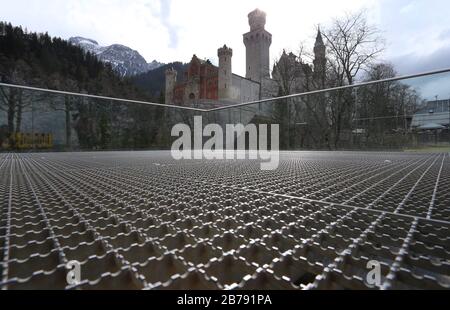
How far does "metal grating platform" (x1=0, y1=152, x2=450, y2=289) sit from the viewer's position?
0.46 metres

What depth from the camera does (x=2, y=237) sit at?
1.98 feet

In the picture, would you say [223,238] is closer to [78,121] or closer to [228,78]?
[78,121]

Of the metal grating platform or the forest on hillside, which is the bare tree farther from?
the metal grating platform

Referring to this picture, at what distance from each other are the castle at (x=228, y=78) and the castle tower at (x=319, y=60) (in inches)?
452

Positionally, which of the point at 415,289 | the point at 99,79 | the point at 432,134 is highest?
the point at 99,79

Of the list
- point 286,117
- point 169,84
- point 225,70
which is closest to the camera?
point 286,117

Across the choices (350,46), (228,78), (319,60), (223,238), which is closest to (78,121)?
(223,238)

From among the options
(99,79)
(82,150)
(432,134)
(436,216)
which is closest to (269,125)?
(432,134)

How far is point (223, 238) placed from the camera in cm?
64

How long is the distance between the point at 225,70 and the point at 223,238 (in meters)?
30.4

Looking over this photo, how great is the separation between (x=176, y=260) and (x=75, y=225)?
1.15 feet

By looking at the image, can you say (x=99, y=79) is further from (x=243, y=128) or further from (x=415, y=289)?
(x=415, y=289)
